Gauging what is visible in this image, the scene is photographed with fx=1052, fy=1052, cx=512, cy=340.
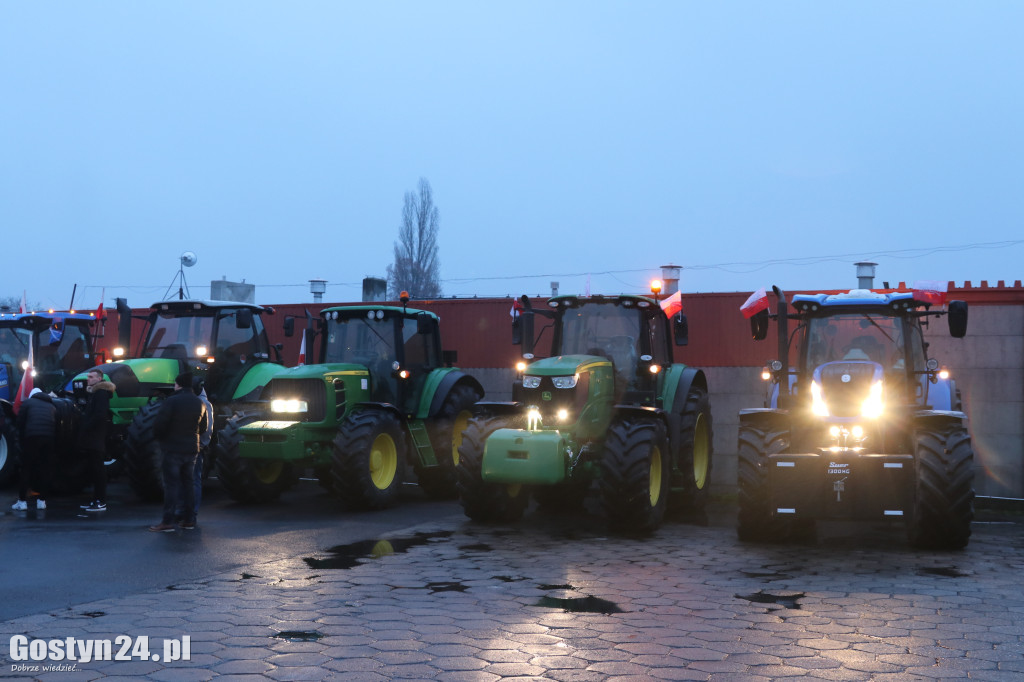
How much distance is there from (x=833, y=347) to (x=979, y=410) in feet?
15.0

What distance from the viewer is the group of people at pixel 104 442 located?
1073 cm

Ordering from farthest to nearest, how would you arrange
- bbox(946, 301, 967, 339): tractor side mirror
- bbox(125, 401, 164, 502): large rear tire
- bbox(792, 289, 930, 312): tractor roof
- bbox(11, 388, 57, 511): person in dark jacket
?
bbox(125, 401, 164, 502): large rear tire
bbox(11, 388, 57, 511): person in dark jacket
bbox(792, 289, 930, 312): tractor roof
bbox(946, 301, 967, 339): tractor side mirror

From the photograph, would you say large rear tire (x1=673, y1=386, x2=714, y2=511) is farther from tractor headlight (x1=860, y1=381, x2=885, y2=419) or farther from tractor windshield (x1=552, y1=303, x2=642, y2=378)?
tractor headlight (x1=860, y1=381, x2=885, y2=419)

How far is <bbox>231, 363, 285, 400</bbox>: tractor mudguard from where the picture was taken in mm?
14156

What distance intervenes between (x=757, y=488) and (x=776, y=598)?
239 cm

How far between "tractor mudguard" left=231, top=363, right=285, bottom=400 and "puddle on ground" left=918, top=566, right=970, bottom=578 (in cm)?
854

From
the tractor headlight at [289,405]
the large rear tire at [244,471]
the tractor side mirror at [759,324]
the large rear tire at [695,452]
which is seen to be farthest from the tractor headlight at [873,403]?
the large rear tire at [244,471]

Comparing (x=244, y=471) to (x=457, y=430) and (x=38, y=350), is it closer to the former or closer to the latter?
(x=457, y=430)

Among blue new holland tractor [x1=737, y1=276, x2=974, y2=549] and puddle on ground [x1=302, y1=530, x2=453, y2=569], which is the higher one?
blue new holland tractor [x1=737, y1=276, x2=974, y2=549]

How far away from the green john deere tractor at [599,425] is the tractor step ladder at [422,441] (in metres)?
1.63

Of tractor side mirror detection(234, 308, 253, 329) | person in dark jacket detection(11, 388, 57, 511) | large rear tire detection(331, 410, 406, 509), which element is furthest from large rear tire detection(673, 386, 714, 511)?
person in dark jacket detection(11, 388, 57, 511)

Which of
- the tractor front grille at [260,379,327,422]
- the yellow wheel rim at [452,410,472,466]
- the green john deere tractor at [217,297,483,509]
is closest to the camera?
the green john deere tractor at [217,297,483,509]

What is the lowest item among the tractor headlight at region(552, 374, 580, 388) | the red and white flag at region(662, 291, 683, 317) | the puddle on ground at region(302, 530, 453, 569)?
the puddle on ground at region(302, 530, 453, 569)

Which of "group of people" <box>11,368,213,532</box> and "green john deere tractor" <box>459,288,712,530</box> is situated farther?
"group of people" <box>11,368,213,532</box>
